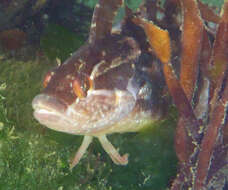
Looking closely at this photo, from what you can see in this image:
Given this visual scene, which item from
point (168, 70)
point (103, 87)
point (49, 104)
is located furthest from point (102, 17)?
point (49, 104)

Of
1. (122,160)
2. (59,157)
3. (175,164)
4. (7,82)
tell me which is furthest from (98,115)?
(7,82)

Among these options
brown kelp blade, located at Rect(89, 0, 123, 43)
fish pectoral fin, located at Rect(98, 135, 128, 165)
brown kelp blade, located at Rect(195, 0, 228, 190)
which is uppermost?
brown kelp blade, located at Rect(89, 0, 123, 43)

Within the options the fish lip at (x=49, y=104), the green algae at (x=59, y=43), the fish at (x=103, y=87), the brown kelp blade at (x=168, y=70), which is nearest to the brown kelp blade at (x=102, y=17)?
the fish at (x=103, y=87)

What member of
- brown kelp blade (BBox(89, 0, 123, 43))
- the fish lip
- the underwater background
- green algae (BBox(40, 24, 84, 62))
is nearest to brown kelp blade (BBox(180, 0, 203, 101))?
brown kelp blade (BBox(89, 0, 123, 43))

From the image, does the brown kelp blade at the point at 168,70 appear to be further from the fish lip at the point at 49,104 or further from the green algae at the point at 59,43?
the green algae at the point at 59,43

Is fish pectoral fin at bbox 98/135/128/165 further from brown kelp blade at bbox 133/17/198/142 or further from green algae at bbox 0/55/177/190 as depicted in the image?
brown kelp blade at bbox 133/17/198/142

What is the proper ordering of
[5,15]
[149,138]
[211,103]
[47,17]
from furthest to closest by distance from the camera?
1. [47,17]
2. [5,15]
3. [149,138]
4. [211,103]

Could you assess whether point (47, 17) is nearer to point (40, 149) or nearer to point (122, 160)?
point (40, 149)

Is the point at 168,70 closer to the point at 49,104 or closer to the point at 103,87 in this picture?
the point at 103,87
